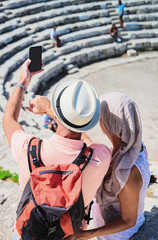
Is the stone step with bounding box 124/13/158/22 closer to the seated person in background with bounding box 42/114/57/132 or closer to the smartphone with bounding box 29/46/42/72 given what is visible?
the seated person in background with bounding box 42/114/57/132

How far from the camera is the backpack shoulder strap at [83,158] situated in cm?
168

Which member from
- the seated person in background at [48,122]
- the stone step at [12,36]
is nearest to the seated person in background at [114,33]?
the stone step at [12,36]

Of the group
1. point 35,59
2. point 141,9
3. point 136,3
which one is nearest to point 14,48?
point 141,9

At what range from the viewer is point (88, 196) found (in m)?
1.80

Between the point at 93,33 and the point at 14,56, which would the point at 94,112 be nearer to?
the point at 14,56

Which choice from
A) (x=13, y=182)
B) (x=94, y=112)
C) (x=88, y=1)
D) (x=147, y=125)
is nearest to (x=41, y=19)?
(x=88, y=1)

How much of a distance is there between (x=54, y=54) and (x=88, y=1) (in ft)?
14.8

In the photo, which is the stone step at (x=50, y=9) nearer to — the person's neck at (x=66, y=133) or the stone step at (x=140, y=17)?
the stone step at (x=140, y=17)

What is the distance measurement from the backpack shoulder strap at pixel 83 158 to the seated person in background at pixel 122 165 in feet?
0.79

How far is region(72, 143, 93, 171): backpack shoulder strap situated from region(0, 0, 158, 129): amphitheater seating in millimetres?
8810

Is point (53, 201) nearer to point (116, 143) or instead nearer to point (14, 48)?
point (116, 143)

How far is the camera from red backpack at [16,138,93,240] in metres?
1.59

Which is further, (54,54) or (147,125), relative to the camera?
(54,54)

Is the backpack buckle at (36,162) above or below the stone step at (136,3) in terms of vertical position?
below
